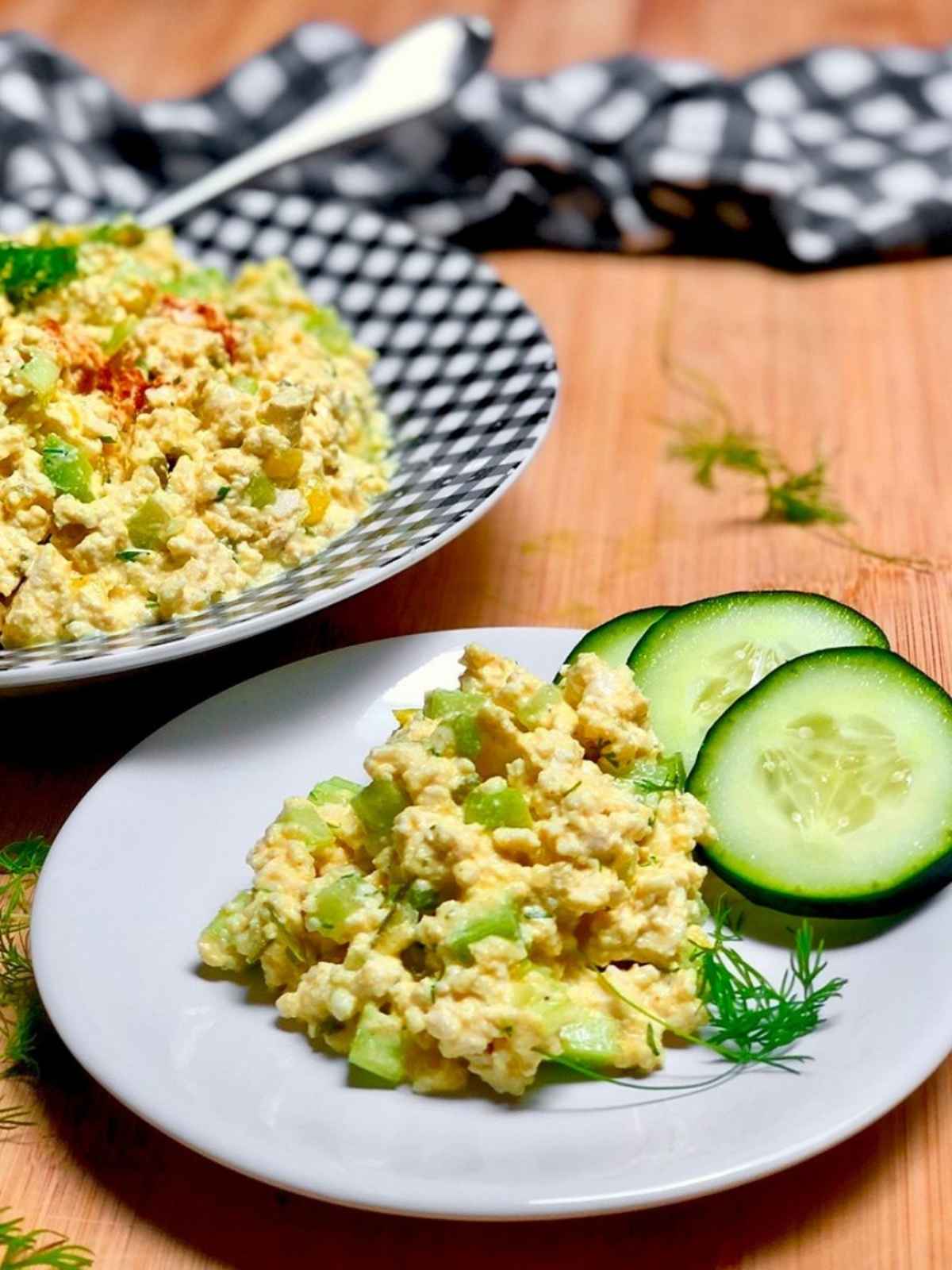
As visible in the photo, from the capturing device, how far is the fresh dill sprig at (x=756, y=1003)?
1.67m

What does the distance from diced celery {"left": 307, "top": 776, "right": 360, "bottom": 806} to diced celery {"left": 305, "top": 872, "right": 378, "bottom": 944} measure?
0.19m

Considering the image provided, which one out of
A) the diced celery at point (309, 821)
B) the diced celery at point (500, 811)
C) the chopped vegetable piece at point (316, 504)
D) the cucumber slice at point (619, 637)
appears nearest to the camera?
the diced celery at point (500, 811)

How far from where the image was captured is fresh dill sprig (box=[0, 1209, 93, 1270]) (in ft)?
5.27

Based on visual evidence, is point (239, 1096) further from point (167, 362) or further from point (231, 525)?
point (167, 362)

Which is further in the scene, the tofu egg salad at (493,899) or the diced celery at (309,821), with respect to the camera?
the diced celery at (309,821)

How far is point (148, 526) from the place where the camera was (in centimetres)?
221

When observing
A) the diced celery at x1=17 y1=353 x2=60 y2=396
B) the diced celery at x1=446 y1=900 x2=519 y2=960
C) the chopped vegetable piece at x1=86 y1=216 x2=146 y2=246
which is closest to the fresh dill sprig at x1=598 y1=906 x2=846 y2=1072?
the diced celery at x1=446 y1=900 x2=519 y2=960

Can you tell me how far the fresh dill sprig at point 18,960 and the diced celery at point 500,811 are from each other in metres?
0.53

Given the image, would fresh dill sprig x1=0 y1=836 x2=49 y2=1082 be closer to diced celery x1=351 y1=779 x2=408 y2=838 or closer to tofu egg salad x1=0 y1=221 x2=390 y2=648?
tofu egg salad x1=0 y1=221 x2=390 y2=648

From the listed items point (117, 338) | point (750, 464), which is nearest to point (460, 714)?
point (117, 338)

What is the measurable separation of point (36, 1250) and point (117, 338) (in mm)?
1390

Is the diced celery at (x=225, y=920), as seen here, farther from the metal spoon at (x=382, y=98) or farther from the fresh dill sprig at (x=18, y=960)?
the metal spoon at (x=382, y=98)

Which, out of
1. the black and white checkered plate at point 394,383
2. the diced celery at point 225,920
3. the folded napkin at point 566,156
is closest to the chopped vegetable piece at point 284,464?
the black and white checkered plate at point 394,383

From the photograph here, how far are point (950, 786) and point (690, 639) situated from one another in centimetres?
39
